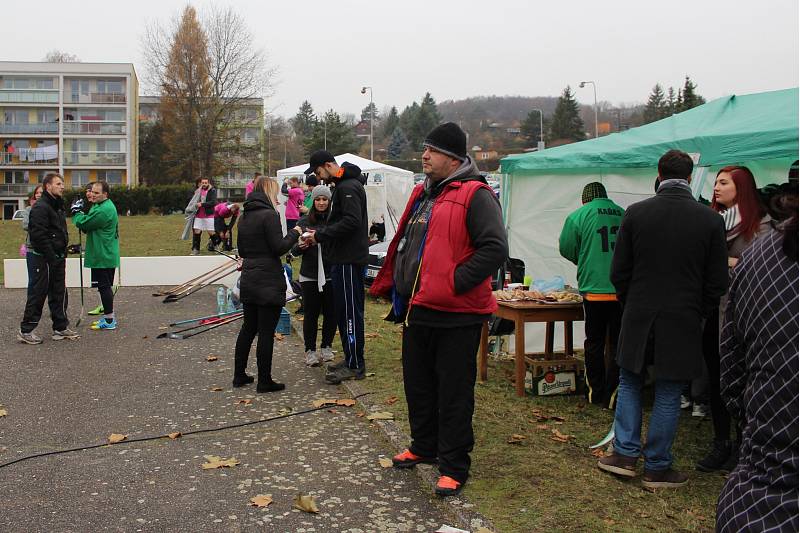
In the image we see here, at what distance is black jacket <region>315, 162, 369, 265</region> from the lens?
7066mm

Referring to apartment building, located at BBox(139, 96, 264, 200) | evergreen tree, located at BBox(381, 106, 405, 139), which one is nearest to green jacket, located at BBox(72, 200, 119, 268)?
apartment building, located at BBox(139, 96, 264, 200)

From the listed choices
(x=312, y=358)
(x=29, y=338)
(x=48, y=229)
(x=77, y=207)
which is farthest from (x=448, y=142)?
(x=77, y=207)

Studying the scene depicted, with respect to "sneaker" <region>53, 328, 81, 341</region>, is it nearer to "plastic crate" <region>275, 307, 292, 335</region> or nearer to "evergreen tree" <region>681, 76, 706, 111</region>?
"plastic crate" <region>275, 307, 292, 335</region>

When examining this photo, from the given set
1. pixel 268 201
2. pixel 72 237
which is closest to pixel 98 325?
pixel 268 201

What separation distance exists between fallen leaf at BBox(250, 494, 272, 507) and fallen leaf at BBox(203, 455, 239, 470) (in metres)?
0.63

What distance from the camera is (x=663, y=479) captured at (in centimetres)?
482

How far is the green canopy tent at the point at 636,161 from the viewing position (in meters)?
5.74

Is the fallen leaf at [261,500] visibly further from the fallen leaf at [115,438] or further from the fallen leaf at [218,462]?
the fallen leaf at [115,438]

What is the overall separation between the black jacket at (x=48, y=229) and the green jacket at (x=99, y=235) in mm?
338

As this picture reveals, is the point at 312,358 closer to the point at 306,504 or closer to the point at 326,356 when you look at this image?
the point at 326,356

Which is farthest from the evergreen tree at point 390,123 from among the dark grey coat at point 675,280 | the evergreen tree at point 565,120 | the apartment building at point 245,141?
the dark grey coat at point 675,280

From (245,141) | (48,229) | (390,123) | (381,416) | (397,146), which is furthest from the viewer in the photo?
(390,123)

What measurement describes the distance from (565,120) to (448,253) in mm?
99429

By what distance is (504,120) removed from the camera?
104500 mm
